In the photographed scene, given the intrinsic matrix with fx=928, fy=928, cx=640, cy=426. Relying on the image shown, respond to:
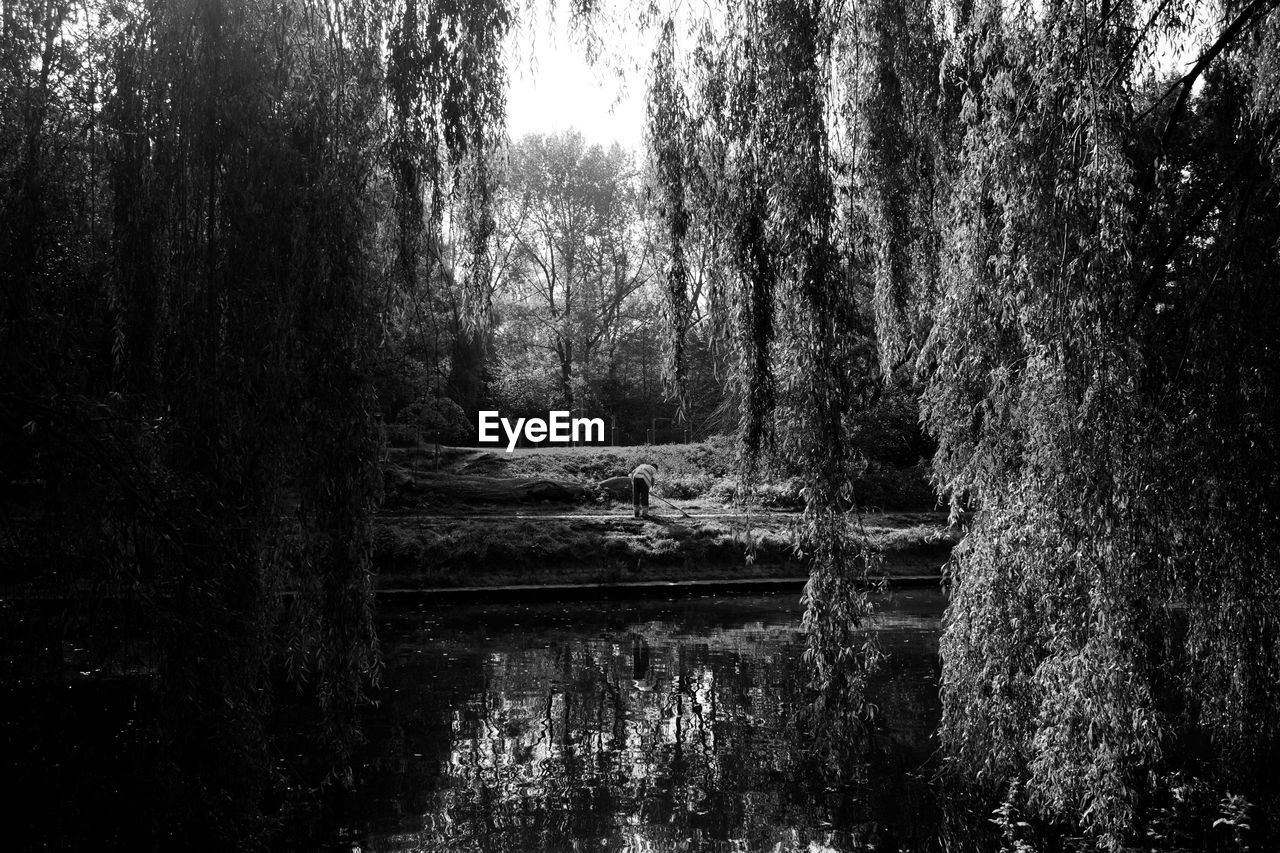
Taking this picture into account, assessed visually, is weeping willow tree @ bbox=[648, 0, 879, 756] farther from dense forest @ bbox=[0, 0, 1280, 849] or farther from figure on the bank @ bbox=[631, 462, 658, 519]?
figure on the bank @ bbox=[631, 462, 658, 519]

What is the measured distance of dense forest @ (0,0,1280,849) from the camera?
3.77m

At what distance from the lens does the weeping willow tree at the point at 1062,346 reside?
4734mm

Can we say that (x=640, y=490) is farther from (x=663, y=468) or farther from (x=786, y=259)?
(x=786, y=259)

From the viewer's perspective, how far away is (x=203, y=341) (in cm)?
448

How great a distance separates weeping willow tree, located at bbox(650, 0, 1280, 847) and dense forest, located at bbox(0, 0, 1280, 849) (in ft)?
0.08

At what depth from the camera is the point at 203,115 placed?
14.8 ft

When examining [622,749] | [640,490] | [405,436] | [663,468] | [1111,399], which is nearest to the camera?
[1111,399]

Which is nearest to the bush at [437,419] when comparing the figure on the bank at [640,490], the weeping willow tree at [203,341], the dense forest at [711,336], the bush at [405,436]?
the bush at [405,436]

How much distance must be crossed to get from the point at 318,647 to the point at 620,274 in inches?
1335

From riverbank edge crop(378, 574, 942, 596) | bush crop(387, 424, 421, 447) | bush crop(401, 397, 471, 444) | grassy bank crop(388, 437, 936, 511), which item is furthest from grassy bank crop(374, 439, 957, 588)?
bush crop(401, 397, 471, 444)

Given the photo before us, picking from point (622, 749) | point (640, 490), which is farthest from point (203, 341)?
point (640, 490)

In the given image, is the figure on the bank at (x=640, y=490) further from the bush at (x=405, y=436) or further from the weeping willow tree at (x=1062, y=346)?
the weeping willow tree at (x=1062, y=346)

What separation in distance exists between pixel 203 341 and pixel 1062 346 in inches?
168

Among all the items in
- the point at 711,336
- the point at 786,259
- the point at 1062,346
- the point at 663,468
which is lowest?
the point at 663,468
